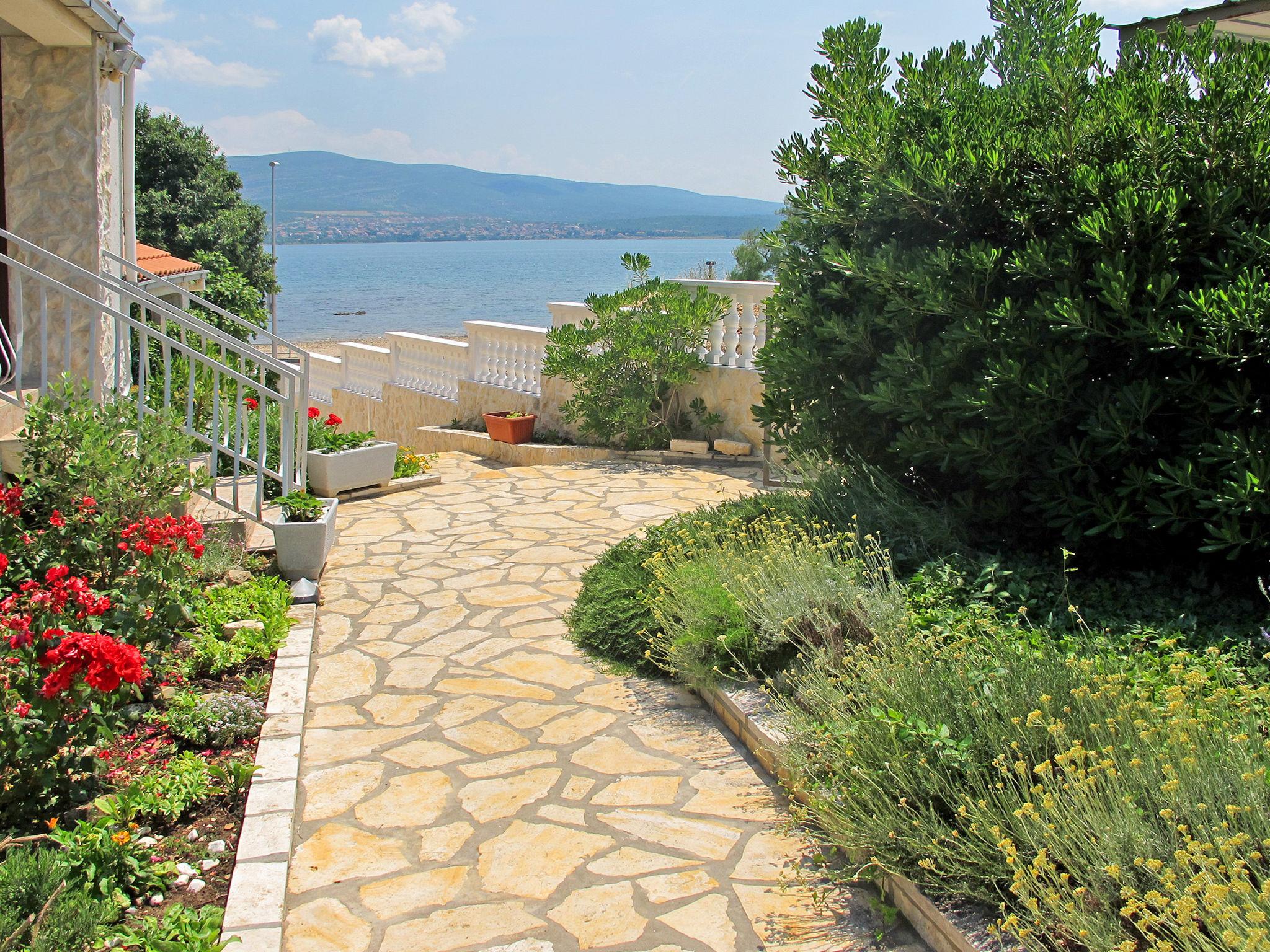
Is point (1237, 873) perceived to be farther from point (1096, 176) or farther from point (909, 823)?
point (1096, 176)

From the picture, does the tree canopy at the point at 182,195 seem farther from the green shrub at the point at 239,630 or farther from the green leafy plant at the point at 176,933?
the green leafy plant at the point at 176,933

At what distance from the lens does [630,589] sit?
6082 millimetres

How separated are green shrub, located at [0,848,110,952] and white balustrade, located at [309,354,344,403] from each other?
1608 centimetres

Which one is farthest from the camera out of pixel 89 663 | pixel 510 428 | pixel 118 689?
pixel 510 428

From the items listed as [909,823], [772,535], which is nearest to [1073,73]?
[772,535]

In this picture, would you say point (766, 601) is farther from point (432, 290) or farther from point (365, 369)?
point (432, 290)

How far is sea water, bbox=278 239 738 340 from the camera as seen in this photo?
66.0m

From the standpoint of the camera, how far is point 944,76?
6.24 m

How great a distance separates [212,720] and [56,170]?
5.34 metres

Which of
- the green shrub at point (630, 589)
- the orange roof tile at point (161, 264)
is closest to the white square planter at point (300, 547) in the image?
the green shrub at point (630, 589)

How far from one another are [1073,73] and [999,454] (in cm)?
199

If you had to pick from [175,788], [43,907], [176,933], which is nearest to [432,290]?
[175,788]

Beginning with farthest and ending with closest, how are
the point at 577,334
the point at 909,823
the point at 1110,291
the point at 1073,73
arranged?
the point at 577,334 → the point at 1073,73 → the point at 1110,291 → the point at 909,823

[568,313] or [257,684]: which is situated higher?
[568,313]
